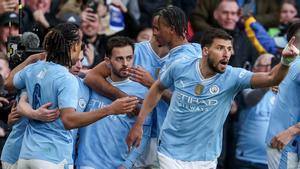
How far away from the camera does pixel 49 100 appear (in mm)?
8641

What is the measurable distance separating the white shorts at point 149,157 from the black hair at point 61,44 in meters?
1.61

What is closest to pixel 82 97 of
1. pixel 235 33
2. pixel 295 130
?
pixel 295 130

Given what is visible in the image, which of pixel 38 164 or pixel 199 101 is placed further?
pixel 199 101

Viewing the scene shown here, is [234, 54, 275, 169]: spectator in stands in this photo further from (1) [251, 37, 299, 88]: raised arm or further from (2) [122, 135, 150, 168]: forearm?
(1) [251, 37, 299, 88]: raised arm

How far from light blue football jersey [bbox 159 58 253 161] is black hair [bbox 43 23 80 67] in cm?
100

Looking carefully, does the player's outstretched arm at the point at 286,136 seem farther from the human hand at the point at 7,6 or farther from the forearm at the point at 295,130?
the human hand at the point at 7,6

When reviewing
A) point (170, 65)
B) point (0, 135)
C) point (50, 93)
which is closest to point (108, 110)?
point (50, 93)

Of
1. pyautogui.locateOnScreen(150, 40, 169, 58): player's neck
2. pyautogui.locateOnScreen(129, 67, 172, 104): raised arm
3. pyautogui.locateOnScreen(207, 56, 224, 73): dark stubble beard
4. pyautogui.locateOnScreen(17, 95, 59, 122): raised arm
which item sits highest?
pyautogui.locateOnScreen(207, 56, 224, 73): dark stubble beard

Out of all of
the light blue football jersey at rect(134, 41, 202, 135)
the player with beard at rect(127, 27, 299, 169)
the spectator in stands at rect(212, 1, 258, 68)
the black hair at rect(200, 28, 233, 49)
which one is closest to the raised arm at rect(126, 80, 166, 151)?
the player with beard at rect(127, 27, 299, 169)

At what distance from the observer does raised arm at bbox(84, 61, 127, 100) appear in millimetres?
9750

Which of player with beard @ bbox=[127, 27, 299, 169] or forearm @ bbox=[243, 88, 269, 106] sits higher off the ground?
player with beard @ bbox=[127, 27, 299, 169]

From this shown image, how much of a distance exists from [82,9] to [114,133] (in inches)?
157

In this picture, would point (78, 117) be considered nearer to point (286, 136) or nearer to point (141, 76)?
point (141, 76)

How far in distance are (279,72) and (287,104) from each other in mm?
1145
